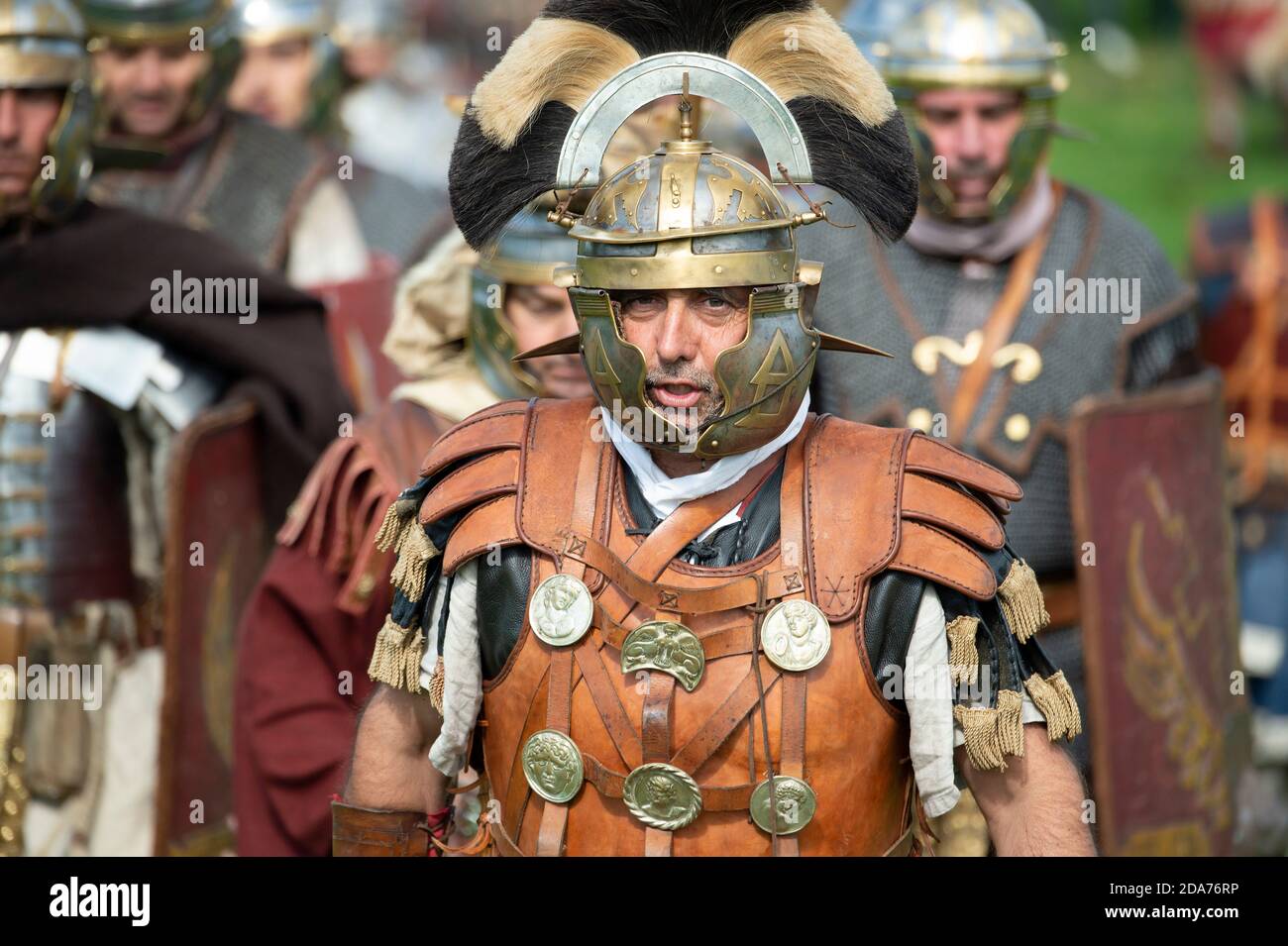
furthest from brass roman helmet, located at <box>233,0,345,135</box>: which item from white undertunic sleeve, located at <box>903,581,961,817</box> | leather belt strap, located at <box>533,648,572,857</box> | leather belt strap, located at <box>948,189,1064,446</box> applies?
white undertunic sleeve, located at <box>903,581,961,817</box>

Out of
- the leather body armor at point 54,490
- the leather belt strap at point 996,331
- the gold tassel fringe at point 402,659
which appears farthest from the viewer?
the leather belt strap at point 996,331

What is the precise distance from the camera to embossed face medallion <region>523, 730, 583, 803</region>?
5332mm

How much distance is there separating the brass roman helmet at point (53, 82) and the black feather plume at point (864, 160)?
3956mm

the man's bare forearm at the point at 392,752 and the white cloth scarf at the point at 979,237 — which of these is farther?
the white cloth scarf at the point at 979,237

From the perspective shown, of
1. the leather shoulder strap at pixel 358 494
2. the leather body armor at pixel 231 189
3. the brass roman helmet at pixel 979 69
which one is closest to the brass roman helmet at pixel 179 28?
the leather body armor at pixel 231 189

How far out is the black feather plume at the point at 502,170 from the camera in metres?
5.60

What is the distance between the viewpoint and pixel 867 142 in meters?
5.54

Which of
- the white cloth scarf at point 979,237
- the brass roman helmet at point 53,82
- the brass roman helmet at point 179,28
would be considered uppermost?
the brass roman helmet at point 179,28

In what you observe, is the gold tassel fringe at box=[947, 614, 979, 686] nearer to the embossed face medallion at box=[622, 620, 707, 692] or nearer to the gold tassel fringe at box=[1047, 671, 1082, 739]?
the gold tassel fringe at box=[1047, 671, 1082, 739]

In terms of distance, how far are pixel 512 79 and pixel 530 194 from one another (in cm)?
24

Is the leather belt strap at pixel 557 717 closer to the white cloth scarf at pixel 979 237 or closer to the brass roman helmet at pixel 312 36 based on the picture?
the white cloth scarf at pixel 979 237

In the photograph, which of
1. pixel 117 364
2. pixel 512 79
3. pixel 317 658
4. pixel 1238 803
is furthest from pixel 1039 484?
pixel 512 79

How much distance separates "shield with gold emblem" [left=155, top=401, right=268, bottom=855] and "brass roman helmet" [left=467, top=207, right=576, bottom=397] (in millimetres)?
1095

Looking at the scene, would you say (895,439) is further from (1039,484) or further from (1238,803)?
(1238,803)
